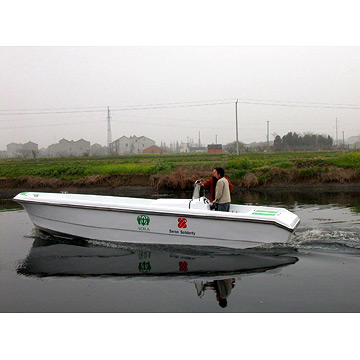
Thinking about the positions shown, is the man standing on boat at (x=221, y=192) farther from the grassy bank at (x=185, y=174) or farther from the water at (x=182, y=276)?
the grassy bank at (x=185, y=174)

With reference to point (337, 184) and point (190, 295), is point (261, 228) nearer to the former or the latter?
point (190, 295)

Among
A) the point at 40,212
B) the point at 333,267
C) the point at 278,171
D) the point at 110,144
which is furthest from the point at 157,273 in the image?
the point at 110,144

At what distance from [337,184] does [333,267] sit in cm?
1578

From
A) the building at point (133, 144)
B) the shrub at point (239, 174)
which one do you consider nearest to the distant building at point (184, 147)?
the building at point (133, 144)

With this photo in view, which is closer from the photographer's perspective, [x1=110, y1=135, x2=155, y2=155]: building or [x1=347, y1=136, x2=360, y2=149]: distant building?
[x1=347, y1=136, x2=360, y2=149]: distant building

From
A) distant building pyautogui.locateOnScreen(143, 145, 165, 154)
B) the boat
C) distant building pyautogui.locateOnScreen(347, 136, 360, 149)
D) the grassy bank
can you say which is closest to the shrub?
the grassy bank

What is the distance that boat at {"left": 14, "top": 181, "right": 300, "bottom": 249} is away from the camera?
8.09m

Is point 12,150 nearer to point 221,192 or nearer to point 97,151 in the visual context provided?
point 97,151

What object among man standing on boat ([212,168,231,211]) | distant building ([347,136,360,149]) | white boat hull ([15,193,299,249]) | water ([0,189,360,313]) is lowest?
water ([0,189,360,313])

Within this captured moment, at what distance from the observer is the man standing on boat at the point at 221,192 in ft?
28.6

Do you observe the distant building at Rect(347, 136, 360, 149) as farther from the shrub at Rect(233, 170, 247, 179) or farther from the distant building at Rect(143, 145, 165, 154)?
the distant building at Rect(143, 145, 165, 154)

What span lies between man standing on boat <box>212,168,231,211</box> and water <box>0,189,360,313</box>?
103cm

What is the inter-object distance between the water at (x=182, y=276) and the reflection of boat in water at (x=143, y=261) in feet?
0.06

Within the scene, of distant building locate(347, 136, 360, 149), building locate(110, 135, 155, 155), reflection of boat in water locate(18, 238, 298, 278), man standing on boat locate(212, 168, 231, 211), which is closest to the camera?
reflection of boat in water locate(18, 238, 298, 278)
